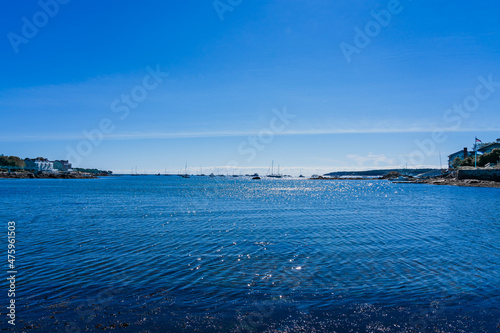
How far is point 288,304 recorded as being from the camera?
12.4 meters

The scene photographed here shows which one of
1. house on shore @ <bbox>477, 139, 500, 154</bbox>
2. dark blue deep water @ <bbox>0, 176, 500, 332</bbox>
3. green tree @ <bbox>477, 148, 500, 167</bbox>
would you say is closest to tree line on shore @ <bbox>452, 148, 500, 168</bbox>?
green tree @ <bbox>477, 148, 500, 167</bbox>

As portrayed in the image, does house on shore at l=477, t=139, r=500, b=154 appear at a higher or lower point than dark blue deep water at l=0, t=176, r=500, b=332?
higher

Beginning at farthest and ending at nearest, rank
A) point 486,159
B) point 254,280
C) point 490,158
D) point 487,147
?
point 487,147 < point 486,159 < point 490,158 < point 254,280

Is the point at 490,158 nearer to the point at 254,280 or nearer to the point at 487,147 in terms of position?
the point at 487,147

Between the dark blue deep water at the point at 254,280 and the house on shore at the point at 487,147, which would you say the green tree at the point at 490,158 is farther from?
the dark blue deep water at the point at 254,280

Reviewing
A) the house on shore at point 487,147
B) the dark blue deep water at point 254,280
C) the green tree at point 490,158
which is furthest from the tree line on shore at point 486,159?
the dark blue deep water at point 254,280

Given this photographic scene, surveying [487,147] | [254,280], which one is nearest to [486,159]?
[487,147]

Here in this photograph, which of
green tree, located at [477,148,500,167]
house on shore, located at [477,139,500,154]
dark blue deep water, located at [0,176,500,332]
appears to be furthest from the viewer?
house on shore, located at [477,139,500,154]

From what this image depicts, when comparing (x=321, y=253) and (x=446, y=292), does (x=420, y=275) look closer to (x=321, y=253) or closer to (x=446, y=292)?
(x=446, y=292)

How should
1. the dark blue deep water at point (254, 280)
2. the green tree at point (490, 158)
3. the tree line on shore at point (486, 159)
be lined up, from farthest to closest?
the tree line on shore at point (486, 159) → the green tree at point (490, 158) → the dark blue deep water at point (254, 280)

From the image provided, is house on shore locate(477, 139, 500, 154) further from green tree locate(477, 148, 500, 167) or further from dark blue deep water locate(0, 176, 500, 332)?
dark blue deep water locate(0, 176, 500, 332)

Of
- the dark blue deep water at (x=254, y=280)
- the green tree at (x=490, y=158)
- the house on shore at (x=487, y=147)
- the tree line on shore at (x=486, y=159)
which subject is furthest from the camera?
the house on shore at (x=487, y=147)

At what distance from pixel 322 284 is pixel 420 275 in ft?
19.2

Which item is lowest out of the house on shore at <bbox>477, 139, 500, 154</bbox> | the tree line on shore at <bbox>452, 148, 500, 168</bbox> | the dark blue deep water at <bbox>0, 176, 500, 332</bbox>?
the dark blue deep water at <bbox>0, 176, 500, 332</bbox>
